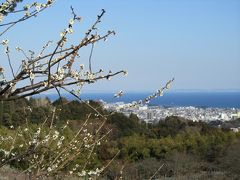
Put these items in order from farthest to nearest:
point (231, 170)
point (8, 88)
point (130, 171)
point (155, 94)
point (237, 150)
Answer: point (237, 150)
point (231, 170)
point (130, 171)
point (155, 94)
point (8, 88)

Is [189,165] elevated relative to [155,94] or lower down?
lower down

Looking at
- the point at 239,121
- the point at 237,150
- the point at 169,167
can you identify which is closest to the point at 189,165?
the point at 169,167

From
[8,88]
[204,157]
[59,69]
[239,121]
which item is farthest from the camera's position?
[239,121]

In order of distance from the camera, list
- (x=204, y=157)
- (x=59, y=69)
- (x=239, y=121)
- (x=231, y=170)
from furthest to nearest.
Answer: (x=239, y=121) < (x=204, y=157) < (x=231, y=170) < (x=59, y=69)

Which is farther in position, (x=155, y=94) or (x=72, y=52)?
(x=155, y=94)

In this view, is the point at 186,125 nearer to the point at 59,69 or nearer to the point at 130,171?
the point at 130,171

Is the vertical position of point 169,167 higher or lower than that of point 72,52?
lower

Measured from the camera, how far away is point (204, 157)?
19.7 m

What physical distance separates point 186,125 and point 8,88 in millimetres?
25133

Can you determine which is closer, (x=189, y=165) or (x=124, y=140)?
(x=189, y=165)

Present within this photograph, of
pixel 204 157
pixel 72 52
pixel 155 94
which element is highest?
pixel 72 52

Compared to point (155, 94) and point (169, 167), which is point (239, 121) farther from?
point (155, 94)

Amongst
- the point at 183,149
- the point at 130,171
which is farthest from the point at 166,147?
the point at 130,171

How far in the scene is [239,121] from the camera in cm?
3266
